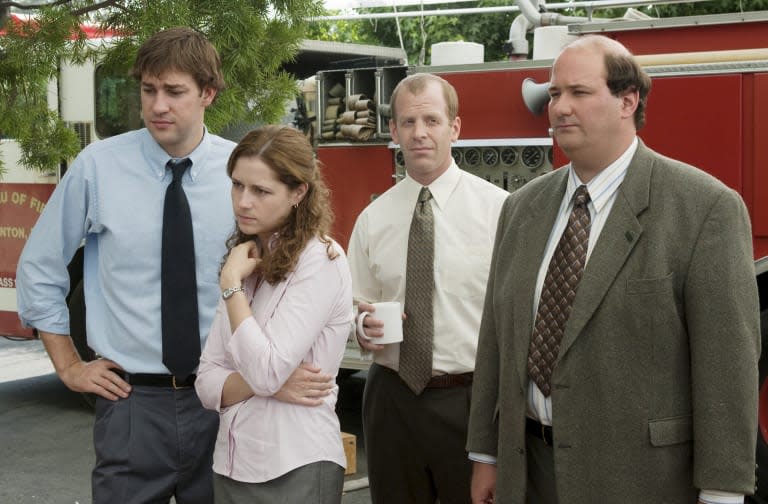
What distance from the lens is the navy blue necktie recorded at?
10.7ft

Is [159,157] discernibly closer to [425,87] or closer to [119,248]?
[119,248]

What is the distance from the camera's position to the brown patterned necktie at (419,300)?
365 centimetres

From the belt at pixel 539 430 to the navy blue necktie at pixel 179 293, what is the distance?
1015 millimetres

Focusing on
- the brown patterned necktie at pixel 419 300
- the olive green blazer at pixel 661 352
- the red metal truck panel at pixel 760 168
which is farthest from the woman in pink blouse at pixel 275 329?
the red metal truck panel at pixel 760 168

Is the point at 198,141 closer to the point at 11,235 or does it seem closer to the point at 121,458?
the point at 121,458

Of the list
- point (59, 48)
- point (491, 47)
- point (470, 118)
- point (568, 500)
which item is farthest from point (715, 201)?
point (491, 47)

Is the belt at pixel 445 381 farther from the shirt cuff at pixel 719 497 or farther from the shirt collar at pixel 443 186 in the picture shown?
the shirt cuff at pixel 719 497

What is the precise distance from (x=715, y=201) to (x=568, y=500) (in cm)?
79

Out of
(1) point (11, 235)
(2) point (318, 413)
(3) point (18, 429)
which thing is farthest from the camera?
(1) point (11, 235)

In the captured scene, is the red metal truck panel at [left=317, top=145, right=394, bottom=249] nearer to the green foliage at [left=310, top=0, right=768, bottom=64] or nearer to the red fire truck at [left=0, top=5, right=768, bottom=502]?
the red fire truck at [left=0, top=5, right=768, bottom=502]

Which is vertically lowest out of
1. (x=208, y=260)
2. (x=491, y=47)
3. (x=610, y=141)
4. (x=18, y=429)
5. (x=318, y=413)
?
(x=18, y=429)

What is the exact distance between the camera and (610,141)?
2.72 m

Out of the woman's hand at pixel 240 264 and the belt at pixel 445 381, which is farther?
the belt at pixel 445 381

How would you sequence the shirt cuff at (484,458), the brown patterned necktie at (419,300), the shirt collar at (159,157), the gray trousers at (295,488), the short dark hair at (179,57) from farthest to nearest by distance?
the brown patterned necktie at (419,300) < the shirt collar at (159,157) < the short dark hair at (179,57) < the shirt cuff at (484,458) < the gray trousers at (295,488)
